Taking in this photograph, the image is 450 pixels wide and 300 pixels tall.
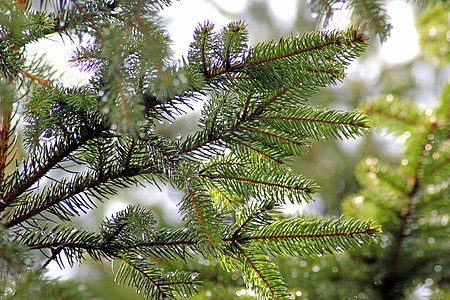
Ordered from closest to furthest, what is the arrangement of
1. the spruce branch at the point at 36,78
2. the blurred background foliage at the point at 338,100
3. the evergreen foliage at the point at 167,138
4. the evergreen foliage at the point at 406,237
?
the evergreen foliage at the point at 167,138 < the spruce branch at the point at 36,78 < the evergreen foliage at the point at 406,237 < the blurred background foliage at the point at 338,100

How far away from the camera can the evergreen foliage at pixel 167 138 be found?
497mm

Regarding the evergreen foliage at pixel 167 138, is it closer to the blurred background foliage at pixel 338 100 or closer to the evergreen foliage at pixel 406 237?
the evergreen foliage at pixel 406 237

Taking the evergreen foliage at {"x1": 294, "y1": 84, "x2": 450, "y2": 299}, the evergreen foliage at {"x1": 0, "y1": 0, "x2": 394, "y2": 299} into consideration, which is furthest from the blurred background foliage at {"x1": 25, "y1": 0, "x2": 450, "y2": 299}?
the evergreen foliage at {"x1": 0, "y1": 0, "x2": 394, "y2": 299}

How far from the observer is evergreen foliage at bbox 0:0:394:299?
1.63ft

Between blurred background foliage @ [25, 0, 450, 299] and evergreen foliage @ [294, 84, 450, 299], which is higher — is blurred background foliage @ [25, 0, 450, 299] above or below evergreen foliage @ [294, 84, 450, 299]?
above

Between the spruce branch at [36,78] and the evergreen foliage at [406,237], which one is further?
the evergreen foliage at [406,237]

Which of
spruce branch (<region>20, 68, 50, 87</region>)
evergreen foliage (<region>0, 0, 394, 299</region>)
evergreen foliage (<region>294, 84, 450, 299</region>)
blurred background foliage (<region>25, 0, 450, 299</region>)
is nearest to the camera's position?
evergreen foliage (<region>0, 0, 394, 299</region>)

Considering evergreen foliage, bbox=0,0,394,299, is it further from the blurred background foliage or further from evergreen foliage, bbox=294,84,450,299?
the blurred background foliage

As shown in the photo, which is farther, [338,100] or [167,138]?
[338,100]

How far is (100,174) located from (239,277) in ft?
1.65

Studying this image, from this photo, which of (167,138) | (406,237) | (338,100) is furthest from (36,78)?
(338,100)

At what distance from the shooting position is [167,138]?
1.94 feet

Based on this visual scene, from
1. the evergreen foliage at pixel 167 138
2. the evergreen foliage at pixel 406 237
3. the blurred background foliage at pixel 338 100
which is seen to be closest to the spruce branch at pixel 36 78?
the evergreen foliage at pixel 167 138

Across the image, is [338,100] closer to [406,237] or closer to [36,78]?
[406,237]
